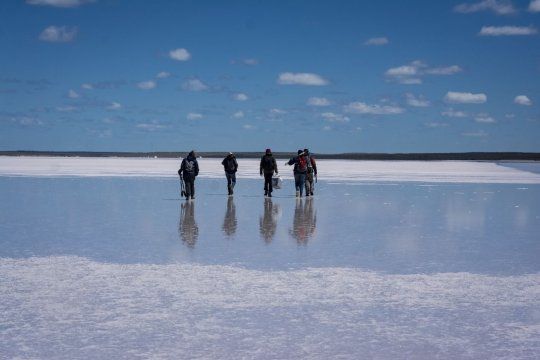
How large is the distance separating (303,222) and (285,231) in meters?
1.80

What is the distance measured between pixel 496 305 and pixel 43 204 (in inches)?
602

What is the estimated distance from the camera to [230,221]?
1598 centimetres

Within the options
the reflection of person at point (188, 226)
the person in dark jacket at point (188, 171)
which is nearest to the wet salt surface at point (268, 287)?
the reflection of person at point (188, 226)

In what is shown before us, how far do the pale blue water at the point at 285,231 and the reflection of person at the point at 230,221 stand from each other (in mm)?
24

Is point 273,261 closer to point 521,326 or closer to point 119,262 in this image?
point 119,262

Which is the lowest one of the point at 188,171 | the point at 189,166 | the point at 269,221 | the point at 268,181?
the point at 269,221

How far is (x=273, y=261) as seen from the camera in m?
10.3

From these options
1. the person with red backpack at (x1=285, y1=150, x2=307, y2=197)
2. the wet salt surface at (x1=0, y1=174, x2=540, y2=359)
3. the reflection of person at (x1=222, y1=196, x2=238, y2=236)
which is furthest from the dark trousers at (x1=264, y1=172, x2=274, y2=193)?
the wet salt surface at (x1=0, y1=174, x2=540, y2=359)

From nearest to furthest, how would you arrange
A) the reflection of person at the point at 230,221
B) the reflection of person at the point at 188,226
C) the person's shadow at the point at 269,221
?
the reflection of person at the point at 188,226 < the person's shadow at the point at 269,221 < the reflection of person at the point at 230,221

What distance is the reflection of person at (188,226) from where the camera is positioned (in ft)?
41.3

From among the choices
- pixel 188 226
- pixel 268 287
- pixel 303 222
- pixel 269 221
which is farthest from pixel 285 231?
pixel 268 287

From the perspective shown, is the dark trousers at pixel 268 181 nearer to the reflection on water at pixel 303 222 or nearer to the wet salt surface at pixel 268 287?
the reflection on water at pixel 303 222

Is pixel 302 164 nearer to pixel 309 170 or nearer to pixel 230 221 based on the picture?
pixel 309 170

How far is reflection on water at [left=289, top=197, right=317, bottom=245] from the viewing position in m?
13.3
